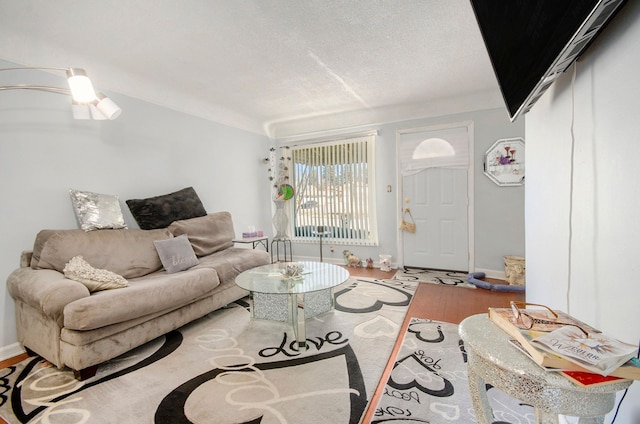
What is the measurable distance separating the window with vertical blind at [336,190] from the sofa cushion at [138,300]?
2.45 meters

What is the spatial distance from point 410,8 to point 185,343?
3014mm

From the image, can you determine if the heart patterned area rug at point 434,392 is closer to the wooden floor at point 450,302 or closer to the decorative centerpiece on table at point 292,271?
the wooden floor at point 450,302

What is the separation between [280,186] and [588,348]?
15.2ft

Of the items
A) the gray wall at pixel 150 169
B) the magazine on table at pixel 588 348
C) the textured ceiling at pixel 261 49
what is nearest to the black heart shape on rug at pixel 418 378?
the magazine on table at pixel 588 348

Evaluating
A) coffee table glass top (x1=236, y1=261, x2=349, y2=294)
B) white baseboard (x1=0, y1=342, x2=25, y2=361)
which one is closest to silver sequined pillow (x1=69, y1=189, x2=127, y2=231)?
white baseboard (x1=0, y1=342, x2=25, y2=361)

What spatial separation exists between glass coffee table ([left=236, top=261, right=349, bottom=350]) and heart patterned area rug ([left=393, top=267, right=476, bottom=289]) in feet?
5.16

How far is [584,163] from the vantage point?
1052 millimetres

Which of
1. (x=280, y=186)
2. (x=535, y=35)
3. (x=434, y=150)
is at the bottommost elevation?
(x=280, y=186)

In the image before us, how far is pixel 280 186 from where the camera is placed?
5023 mm

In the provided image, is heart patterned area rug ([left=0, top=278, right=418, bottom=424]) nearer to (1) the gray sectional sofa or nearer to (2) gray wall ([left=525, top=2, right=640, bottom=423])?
(1) the gray sectional sofa

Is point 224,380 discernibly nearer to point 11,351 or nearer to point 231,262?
point 231,262

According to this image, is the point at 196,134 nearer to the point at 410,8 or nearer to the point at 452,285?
the point at 410,8

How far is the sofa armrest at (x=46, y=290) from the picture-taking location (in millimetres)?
1722

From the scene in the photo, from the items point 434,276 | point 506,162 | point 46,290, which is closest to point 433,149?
point 506,162
